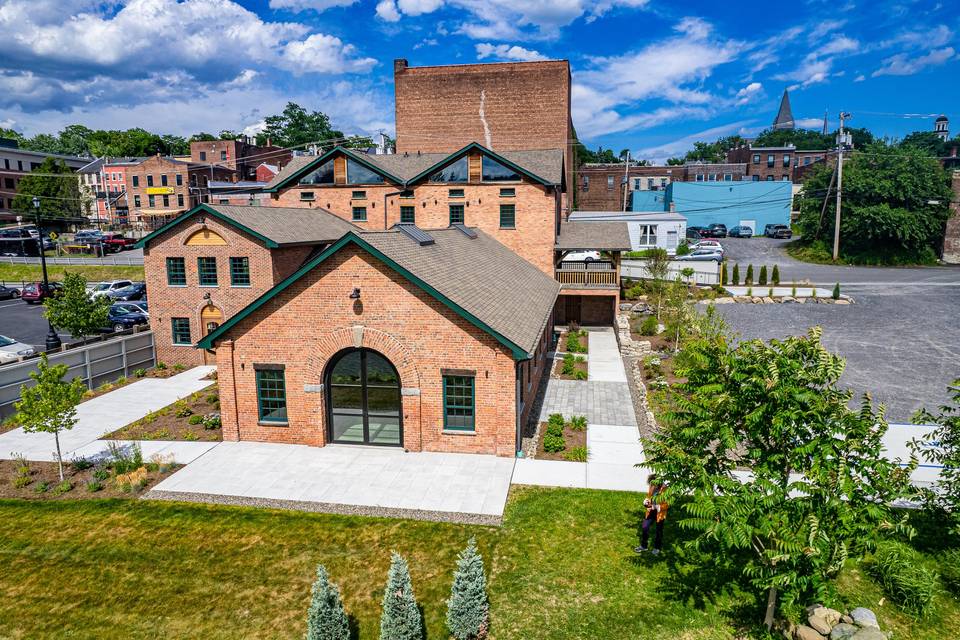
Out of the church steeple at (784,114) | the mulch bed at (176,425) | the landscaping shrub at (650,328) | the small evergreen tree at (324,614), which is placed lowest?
the mulch bed at (176,425)

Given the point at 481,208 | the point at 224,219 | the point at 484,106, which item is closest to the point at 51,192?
the point at 484,106

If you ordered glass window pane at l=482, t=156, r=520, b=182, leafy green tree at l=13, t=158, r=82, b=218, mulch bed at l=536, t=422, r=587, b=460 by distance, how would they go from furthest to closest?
leafy green tree at l=13, t=158, r=82, b=218 < glass window pane at l=482, t=156, r=520, b=182 < mulch bed at l=536, t=422, r=587, b=460

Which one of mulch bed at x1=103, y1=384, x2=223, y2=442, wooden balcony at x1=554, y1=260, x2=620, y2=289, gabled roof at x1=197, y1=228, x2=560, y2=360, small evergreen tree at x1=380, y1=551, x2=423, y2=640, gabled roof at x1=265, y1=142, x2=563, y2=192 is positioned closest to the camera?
small evergreen tree at x1=380, y1=551, x2=423, y2=640

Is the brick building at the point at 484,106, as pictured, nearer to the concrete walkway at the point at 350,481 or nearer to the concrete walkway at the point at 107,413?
the concrete walkway at the point at 107,413

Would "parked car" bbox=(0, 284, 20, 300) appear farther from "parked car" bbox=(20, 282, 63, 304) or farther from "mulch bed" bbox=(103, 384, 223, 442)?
"mulch bed" bbox=(103, 384, 223, 442)

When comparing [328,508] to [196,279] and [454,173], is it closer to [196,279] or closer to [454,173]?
[196,279]

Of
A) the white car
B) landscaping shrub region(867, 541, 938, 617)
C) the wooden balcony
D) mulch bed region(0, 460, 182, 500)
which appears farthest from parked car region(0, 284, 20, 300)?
landscaping shrub region(867, 541, 938, 617)

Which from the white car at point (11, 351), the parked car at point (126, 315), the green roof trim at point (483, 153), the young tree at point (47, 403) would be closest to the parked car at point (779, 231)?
the green roof trim at point (483, 153)
